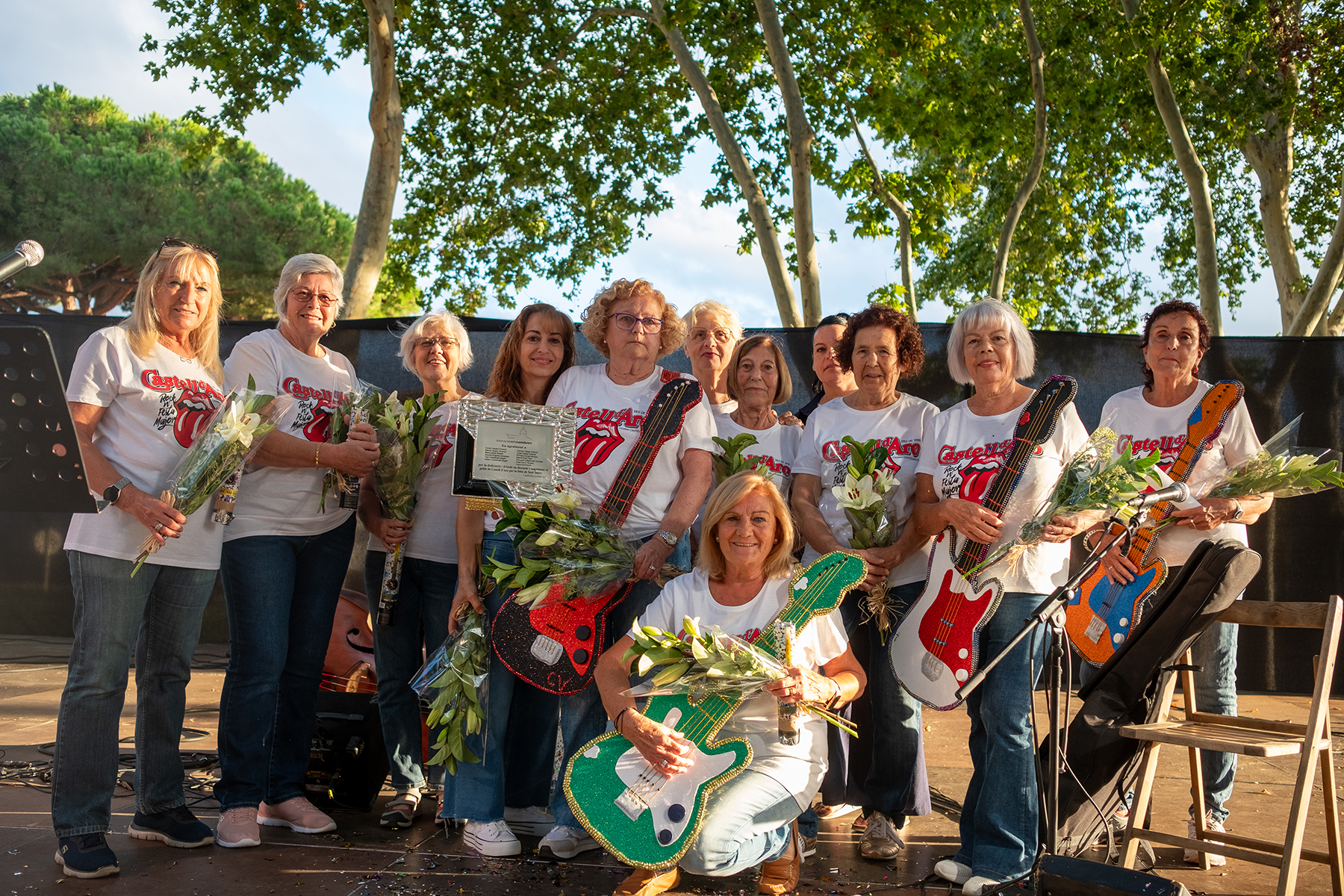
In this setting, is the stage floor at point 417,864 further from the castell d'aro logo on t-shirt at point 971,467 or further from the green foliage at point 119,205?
the green foliage at point 119,205

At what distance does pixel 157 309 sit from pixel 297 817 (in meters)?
1.81

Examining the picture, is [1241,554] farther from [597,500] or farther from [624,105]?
[624,105]

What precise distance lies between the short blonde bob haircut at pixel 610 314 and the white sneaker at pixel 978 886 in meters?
1.92

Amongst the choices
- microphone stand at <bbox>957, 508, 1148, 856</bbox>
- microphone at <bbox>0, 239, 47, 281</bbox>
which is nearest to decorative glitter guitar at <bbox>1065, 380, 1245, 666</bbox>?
microphone stand at <bbox>957, 508, 1148, 856</bbox>

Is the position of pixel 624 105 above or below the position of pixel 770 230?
above

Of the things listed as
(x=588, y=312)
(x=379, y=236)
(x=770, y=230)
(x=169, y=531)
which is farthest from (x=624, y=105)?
(x=169, y=531)

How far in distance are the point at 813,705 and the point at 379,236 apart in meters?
7.50

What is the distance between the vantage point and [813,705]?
2.78 meters

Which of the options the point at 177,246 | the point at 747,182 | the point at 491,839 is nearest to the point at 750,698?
the point at 491,839

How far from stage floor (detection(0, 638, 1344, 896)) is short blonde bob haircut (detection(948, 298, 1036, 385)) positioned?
1.68 metres

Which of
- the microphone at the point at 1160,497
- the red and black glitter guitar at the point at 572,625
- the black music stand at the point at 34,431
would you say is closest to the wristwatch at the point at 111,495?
the black music stand at the point at 34,431

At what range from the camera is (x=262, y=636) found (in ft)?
11.0

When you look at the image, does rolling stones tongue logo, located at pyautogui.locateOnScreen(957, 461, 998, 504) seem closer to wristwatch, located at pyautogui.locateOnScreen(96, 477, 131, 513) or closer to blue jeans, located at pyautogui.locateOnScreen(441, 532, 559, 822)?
blue jeans, located at pyautogui.locateOnScreen(441, 532, 559, 822)

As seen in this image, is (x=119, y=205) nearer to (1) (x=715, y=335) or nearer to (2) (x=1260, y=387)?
(1) (x=715, y=335)
